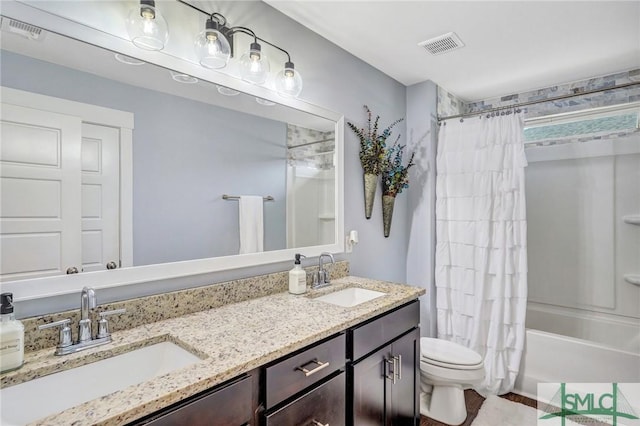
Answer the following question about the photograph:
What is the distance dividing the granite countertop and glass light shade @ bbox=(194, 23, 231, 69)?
1.07m

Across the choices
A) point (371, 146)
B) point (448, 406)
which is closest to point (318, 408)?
point (448, 406)

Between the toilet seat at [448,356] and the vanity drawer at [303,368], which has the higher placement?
the vanity drawer at [303,368]

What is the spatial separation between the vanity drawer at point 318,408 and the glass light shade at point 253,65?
139 cm

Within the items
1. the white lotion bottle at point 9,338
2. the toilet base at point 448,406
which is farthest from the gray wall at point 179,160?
the toilet base at point 448,406

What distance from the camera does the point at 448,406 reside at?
6.98 feet

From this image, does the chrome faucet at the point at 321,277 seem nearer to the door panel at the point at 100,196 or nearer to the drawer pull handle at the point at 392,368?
the drawer pull handle at the point at 392,368

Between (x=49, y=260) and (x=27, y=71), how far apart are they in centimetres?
59

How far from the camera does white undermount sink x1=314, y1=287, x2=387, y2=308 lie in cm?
186

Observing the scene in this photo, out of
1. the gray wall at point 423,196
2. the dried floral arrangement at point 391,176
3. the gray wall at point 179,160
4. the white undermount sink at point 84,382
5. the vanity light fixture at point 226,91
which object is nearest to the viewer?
the white undermount sink at point 84,382

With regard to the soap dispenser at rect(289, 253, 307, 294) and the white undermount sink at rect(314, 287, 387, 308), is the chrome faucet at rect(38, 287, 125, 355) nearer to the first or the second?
the soap dispenser at rect(289, 253, 307, 294)

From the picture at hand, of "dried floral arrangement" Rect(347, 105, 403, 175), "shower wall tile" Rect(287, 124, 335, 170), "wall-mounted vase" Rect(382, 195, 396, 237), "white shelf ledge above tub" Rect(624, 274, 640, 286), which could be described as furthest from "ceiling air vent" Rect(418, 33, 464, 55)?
"white shelf ledge above tub" Rect(624, 274, 640, 286)

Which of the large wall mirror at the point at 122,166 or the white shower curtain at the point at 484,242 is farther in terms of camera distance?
the white shower curtain at the point at 484,242

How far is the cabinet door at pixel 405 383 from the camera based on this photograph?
166 centimetres

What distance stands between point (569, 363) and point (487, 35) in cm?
224
